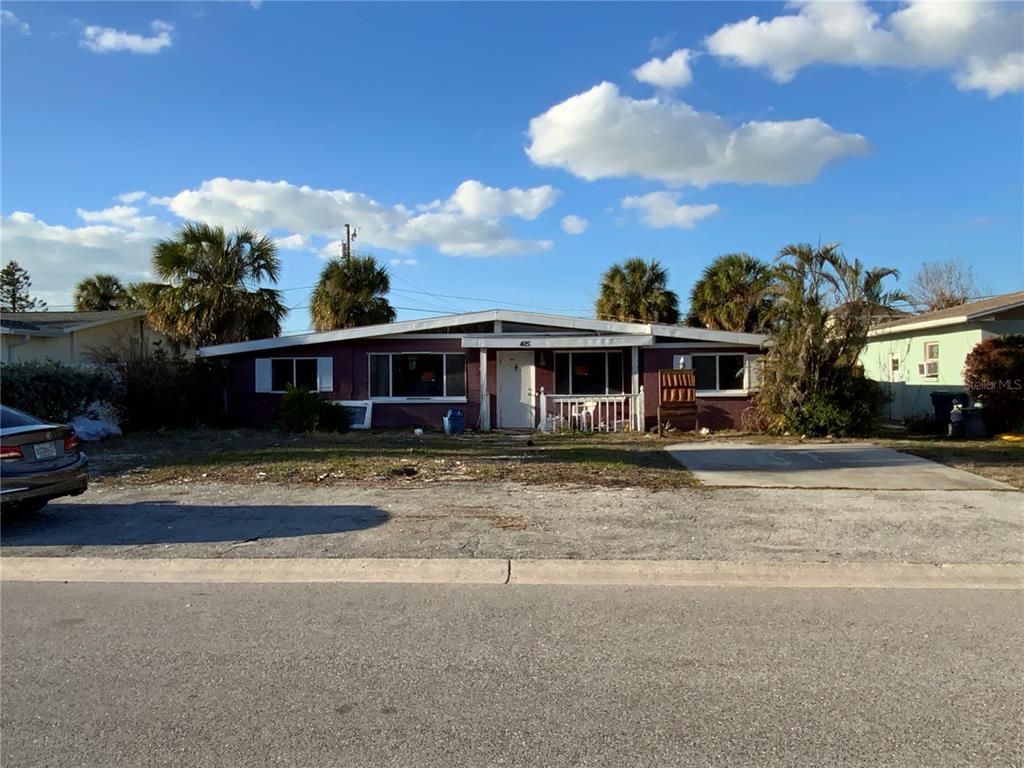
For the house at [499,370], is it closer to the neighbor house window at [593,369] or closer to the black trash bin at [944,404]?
the neighbor house window at [593,369]

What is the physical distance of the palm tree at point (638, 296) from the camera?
30969 mm

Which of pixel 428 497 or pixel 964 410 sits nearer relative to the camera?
pixel 428 497

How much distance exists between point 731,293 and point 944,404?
12259 mm

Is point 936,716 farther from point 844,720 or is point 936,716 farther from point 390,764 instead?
point 390,764

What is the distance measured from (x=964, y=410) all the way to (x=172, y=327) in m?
22.1

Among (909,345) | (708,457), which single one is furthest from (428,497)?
(909,345)

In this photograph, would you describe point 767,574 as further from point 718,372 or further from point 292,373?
point 292,373

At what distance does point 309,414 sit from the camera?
724 inches

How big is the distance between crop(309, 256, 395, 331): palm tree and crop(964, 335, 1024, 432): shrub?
19.3 m

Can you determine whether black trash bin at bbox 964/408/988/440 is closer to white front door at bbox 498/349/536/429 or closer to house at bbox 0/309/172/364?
white front door at bbox 498/349/536/429

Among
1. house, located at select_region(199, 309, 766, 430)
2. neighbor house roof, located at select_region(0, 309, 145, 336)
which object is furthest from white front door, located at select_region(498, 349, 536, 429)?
neighbor house roof, located at select_region(0, 309, 145, 336)

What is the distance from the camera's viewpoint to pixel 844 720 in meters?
3.62

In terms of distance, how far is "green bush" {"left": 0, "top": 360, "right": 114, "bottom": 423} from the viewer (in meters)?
15.7

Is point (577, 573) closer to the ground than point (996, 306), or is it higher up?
closer to the ground
